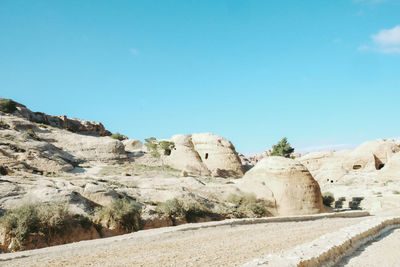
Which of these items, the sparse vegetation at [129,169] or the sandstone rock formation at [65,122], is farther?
the sandstone rock formation at [65,122]

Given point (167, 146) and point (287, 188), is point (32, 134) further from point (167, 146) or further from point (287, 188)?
point (287, 188)

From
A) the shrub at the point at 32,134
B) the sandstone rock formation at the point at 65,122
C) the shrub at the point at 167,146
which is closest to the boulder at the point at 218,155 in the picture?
the shrub at the point at 167,146

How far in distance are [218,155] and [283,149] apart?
897 inches

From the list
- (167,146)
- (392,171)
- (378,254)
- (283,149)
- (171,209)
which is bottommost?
(378,254)

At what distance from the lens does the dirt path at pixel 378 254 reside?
7.99 meters

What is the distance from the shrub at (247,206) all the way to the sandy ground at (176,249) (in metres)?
7.34

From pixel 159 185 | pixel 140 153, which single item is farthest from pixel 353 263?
pixel 140 153

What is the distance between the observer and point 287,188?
20703mm

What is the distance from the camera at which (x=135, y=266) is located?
718cm

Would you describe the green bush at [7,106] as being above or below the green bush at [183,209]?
above

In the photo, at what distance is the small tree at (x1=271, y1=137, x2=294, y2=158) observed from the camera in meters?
55.1

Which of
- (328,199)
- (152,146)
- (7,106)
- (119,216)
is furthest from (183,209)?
(7,106)

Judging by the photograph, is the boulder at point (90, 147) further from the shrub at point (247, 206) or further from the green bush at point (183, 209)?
the green bush at point (183, 209)

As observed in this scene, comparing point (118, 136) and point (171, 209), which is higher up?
point (118, 136)
